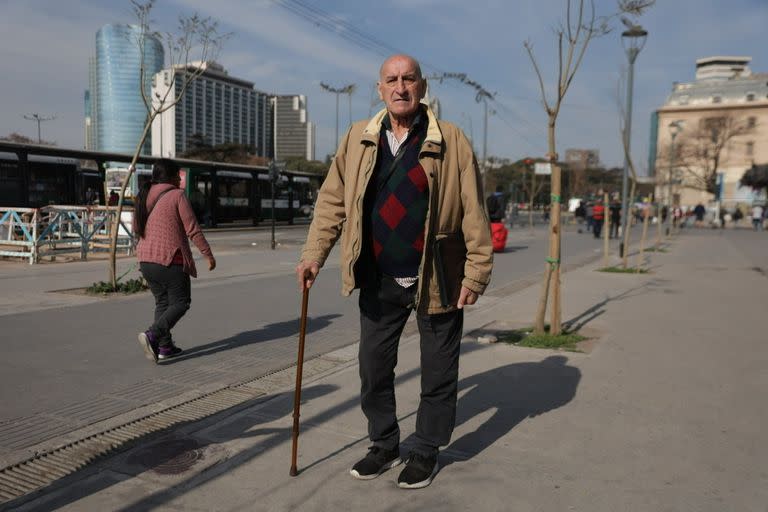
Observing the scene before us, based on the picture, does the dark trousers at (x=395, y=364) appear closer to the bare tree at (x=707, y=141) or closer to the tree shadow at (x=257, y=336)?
the tree shadow at (x=257, y=336)

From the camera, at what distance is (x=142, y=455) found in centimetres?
334

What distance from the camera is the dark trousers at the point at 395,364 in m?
3.12

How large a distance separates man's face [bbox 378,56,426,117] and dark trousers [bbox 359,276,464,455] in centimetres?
81

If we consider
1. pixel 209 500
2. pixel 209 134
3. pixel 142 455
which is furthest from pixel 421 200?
pixel 209 134

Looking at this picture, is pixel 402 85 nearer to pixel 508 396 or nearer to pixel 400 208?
pixel 400 208

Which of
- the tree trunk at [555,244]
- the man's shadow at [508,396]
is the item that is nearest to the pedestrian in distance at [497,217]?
the tree trunk at [555,244]

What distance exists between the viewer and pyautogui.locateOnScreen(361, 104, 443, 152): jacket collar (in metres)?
2.96

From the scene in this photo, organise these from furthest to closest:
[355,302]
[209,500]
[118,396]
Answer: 1. [355,302]
2. [118,396]
3. [209,500]

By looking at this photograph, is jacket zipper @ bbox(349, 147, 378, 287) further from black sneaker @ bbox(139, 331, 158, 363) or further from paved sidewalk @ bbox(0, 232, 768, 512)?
black sneaker @ bbox(139, 331, 158, 363)

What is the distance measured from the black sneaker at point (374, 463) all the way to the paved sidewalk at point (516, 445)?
52 millimetres

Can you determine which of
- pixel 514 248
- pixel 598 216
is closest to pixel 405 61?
pixel 514 248

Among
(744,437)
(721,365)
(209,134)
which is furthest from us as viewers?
(209,134)

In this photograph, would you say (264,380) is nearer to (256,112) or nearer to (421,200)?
(421,200)

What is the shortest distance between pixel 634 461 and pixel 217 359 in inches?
137
